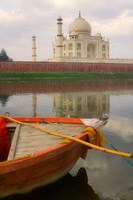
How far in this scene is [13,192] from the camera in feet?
15.5

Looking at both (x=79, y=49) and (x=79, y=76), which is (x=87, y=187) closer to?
(x=79, y=76)

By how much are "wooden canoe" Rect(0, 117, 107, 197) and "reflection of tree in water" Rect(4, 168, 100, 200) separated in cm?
17

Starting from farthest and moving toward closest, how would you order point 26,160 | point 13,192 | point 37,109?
point 37,109, point 13,192, point 26,160

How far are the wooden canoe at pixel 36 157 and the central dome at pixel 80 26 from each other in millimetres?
54243

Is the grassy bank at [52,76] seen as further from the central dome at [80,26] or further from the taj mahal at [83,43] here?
the central dome at [80,26]

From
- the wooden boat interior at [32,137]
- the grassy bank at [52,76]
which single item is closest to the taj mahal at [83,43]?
the grassy bank at [52,76]

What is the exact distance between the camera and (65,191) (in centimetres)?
530

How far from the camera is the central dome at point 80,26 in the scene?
2320 inches

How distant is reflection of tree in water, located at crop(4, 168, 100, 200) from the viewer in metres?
5.05

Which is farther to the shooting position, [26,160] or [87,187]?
[87,187]

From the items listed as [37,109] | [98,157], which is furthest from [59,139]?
[37,109]

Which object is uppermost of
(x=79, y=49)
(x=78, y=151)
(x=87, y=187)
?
(x=79, y=49)

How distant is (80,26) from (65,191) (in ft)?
183

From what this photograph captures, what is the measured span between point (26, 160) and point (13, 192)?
0.63 metres
